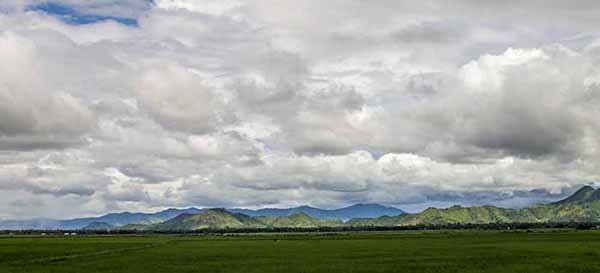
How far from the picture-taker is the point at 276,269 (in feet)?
268

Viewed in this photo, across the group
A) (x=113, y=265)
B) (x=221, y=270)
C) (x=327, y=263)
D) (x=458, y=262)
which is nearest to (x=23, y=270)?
(x=113, y=265)

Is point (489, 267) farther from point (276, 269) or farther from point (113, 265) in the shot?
point (113, 265)

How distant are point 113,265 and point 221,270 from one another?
22072 mm

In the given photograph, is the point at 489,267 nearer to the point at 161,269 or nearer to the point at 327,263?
the point at 327,263

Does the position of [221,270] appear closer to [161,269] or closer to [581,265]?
[161,269]

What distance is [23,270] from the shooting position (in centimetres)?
8138

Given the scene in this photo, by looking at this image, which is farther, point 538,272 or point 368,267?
point 368,267

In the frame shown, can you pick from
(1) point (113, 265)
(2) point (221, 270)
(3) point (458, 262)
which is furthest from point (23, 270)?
(3) point (458, 262)

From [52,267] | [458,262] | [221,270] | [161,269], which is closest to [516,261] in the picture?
[458,262]

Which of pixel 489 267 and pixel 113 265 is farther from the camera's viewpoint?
pixel 113 265

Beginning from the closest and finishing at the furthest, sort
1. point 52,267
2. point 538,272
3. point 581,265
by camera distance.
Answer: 1. point 538,272
2. point 581,265
3. point 52,267

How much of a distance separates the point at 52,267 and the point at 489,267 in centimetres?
6208

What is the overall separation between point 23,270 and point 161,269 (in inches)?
716

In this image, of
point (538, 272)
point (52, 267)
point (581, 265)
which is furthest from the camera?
point (52, 267)
